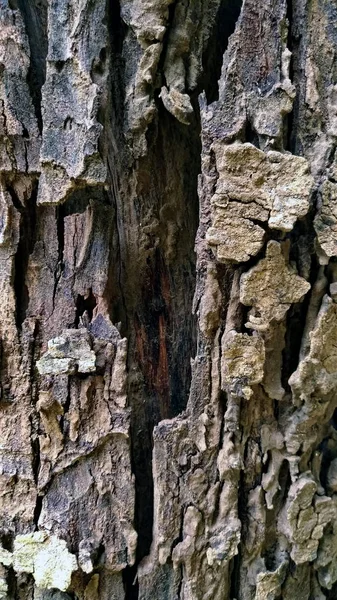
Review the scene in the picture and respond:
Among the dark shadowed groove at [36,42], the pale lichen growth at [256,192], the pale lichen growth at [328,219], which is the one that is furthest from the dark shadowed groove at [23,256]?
the pale lichen growth at [328,219]

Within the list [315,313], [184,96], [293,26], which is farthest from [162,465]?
[293,26]

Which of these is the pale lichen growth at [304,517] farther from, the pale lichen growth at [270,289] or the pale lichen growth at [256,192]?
the pale lichen growth at [256,192]

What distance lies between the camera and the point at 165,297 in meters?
0.85

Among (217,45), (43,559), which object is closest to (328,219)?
(217,45)

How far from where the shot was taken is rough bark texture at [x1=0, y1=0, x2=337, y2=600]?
71 centimetres

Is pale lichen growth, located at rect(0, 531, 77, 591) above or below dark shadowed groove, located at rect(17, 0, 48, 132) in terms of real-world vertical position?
below

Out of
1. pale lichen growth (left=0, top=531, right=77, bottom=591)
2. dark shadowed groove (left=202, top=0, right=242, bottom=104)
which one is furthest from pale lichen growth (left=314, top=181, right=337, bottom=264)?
pale lichen growth (left=0, top=531, right=77, bottom=591)

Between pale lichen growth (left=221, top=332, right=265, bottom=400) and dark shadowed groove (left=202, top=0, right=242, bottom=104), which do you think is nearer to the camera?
pale lichen growth (left=221, top=332, right=265, bottom=400)

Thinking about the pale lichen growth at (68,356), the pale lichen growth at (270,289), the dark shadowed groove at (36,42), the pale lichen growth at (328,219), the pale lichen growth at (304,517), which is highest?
the dark shadowed groove at (36,42)

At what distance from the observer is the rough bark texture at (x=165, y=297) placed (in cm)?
71

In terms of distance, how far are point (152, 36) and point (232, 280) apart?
1.25ft

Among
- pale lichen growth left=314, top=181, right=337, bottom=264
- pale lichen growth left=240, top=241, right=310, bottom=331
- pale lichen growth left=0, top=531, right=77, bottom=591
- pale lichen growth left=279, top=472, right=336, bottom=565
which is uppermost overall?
pale lichen growth left=314, top=181, right=337, bottom=264

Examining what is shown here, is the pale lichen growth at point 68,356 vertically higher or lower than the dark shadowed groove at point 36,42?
lower

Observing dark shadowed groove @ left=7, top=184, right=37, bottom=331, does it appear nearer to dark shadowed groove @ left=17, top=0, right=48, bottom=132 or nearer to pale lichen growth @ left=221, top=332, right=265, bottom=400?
dark shadowed groove @ left=17, top=0, right=48, bottom=132
